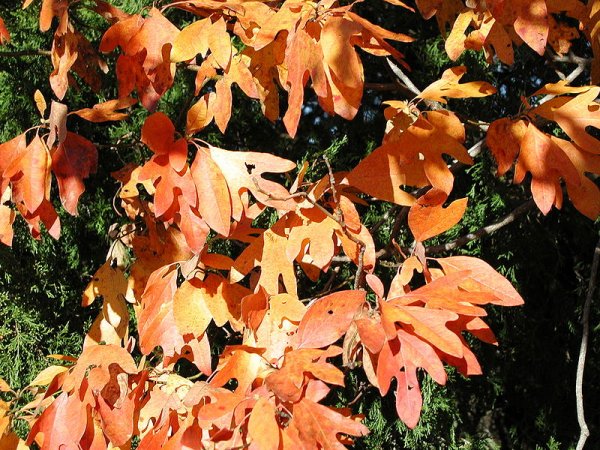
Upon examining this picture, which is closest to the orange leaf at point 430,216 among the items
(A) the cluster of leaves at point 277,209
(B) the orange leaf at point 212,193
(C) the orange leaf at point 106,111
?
(A) the cluster of leaves at point 277,209

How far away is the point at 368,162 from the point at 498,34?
388mm

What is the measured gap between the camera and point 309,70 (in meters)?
1.03

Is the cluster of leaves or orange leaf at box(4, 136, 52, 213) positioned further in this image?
orange leaf at box(4, 136, 52, 213)

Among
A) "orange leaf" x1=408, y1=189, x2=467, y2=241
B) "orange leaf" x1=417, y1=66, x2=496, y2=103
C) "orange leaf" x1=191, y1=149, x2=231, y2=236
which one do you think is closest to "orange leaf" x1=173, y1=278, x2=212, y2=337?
"orange leaf" x1=191, y1=149, x2=231, y2=236

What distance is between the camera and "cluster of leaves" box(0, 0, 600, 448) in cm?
98

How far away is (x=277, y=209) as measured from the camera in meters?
1.20

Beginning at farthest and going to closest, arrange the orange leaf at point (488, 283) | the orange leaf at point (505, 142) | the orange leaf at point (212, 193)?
the orange leaf at point (505, 142) < the orange leaf at point (212, 193) < the orange leaf at point (488, 283)

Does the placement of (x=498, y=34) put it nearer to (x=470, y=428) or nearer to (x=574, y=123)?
(x=574, y=123)

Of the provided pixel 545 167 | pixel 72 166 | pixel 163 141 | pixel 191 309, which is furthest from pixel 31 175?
pixel 545 167

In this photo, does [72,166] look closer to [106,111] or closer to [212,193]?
[106,111]

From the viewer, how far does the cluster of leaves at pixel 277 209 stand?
978 mm

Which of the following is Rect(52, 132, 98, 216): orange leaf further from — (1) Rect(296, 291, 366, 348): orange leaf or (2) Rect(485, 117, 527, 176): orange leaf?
(2) Rect(485, 117, 527, 176): orange leaf

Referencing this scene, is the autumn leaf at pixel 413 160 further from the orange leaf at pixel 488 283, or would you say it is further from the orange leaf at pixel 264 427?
the orange leaf at pixel 264 427


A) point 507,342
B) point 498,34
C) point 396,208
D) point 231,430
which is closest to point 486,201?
point 396,208
